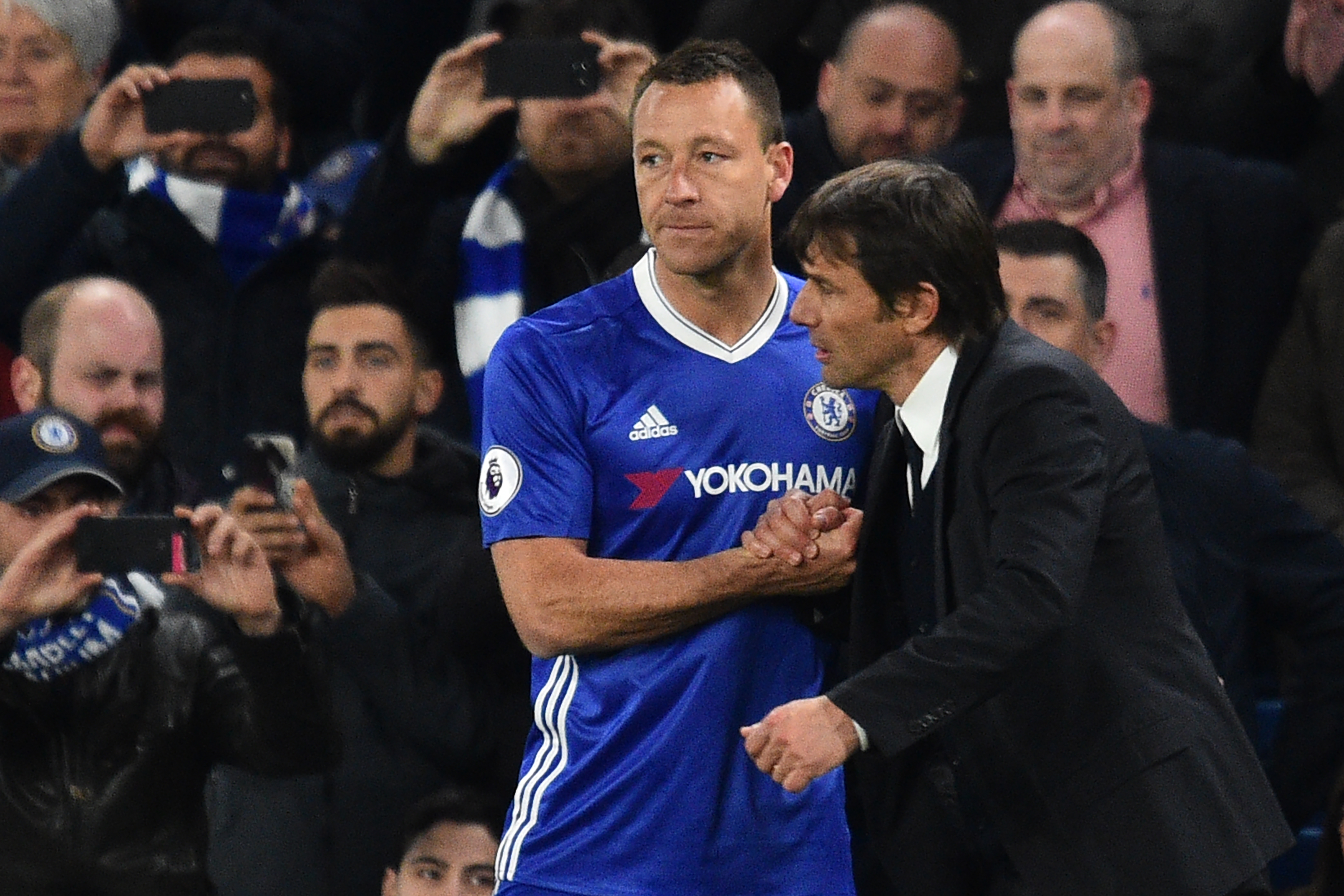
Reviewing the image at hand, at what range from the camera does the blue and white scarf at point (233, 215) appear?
5.81 meters

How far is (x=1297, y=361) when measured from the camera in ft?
17.8

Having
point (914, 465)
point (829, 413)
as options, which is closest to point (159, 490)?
point (829, 413)

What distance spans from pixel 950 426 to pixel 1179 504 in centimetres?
173

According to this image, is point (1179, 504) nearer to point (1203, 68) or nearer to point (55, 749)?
point (1203, 68)

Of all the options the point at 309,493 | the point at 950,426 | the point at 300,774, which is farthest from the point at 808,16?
the point at 950,426

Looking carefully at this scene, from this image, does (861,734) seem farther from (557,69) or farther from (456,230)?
(456,230)

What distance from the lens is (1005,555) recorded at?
3.24 meters

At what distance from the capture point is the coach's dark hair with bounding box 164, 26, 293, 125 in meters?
6.20

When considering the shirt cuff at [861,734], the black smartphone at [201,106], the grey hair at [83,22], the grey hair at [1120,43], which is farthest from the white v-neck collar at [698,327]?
the grey hair at [83,22]

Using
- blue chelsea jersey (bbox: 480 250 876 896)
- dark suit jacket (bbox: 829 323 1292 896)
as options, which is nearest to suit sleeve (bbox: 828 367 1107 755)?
dark suit jacket (bbox: 829 323 1292 896)

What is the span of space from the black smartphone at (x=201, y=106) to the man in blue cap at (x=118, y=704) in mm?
1290

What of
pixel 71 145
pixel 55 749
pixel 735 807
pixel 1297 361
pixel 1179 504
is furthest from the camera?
pixel 71 145

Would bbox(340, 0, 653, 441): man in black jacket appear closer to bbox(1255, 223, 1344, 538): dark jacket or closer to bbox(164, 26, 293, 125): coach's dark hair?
bbox(164, 26, 293, 125): coach's dark hair

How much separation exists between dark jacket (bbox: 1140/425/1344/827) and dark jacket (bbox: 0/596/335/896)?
73.6 inches
